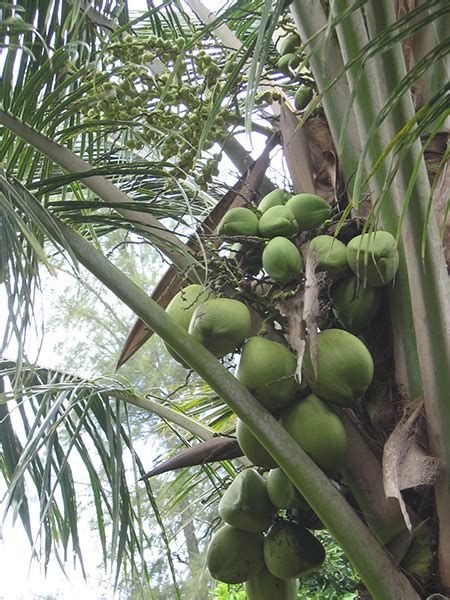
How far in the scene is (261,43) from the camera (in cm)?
85

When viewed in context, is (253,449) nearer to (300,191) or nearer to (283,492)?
(283,492)

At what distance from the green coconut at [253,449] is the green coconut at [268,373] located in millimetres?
78

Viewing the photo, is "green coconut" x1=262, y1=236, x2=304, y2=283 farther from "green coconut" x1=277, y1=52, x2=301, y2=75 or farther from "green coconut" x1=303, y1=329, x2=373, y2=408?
"green coconut" x1=277, y1=52, x2=301, y2=75

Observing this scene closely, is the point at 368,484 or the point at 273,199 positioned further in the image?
the point at 273,199

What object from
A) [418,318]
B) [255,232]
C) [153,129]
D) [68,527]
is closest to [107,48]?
[153,129]

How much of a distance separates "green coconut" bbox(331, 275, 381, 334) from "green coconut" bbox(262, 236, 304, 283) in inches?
2.9

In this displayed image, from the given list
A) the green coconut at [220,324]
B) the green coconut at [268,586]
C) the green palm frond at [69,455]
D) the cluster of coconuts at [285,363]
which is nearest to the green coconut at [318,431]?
the cluster of coconuts at [285,363]

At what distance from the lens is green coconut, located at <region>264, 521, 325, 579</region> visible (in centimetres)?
119

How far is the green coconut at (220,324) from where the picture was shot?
1109 millimetres

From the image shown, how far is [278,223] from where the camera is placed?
3.90ft

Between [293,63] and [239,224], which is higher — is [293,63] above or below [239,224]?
above

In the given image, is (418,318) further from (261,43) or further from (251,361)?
(261,43)

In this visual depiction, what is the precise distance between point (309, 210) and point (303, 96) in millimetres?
288

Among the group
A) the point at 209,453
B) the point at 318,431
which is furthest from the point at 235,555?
Result: the point at 318,431
